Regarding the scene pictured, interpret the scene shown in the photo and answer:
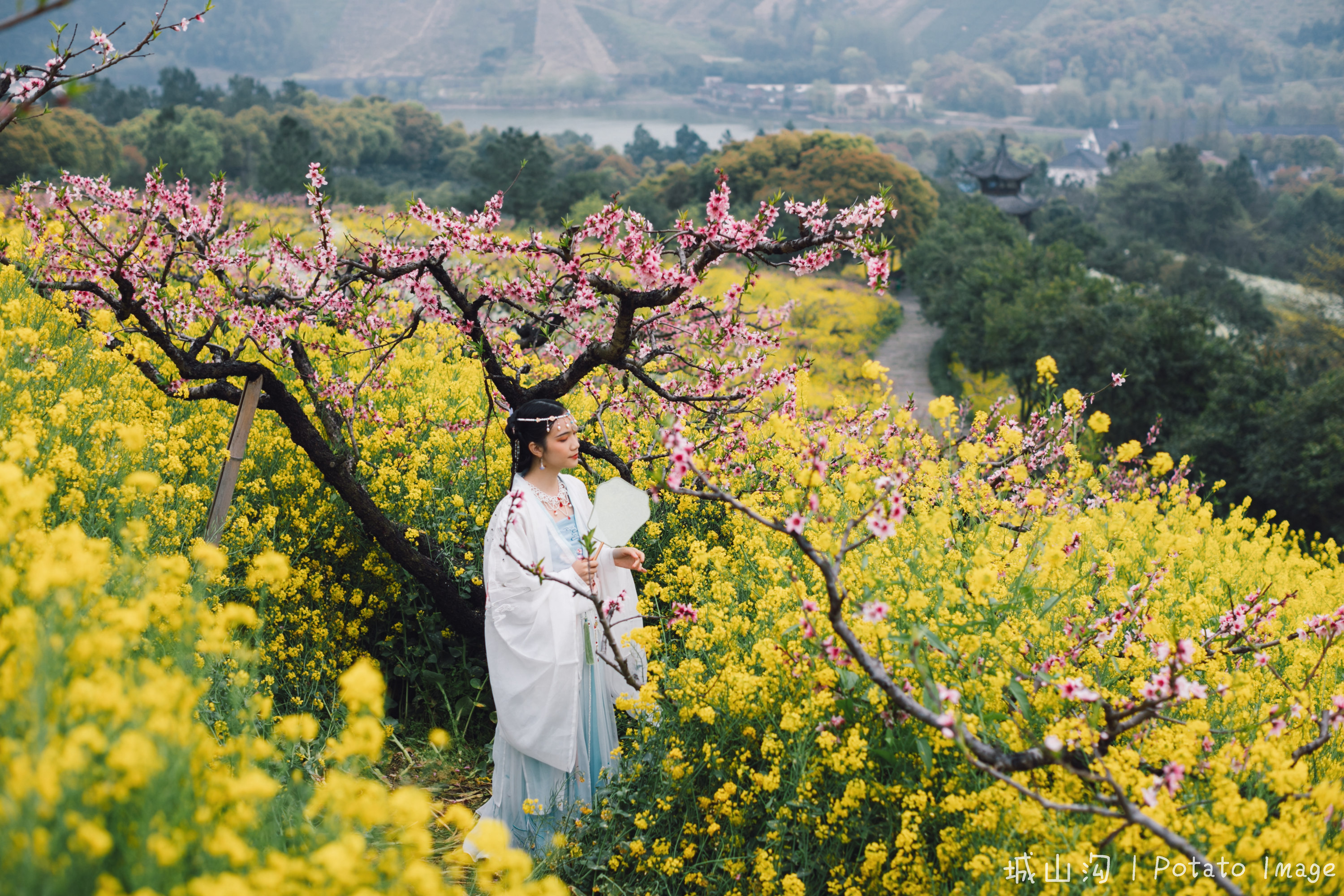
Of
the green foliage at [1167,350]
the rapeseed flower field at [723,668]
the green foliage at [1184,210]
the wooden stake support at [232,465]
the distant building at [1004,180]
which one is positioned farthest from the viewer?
the distant building at [1004,180]

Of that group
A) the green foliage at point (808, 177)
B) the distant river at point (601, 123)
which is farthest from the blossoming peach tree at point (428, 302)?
the distant river at point (601, 123)

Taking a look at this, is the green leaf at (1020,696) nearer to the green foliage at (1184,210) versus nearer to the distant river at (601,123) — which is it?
the green foliage at (1184,210)

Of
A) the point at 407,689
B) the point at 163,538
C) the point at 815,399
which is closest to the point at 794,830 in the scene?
the point at 407,689

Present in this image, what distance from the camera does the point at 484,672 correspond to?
4625mm

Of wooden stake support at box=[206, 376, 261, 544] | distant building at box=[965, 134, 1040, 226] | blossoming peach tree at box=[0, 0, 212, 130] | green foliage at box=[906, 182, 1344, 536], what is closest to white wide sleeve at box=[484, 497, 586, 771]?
wooden stake support at box=[206, 376, 261, 544]

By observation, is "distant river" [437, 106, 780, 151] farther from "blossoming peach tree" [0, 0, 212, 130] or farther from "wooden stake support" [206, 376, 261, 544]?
"wooden stake support" [206, 376, 261, 544]

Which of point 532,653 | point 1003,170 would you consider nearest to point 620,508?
point 532,653

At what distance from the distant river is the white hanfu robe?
437 feet

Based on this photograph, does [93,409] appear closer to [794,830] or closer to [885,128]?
[794,830]

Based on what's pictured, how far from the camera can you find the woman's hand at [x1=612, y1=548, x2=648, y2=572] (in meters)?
3.62

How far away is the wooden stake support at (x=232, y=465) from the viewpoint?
3838 mm

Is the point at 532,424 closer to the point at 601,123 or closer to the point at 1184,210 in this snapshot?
the point at 1184,210

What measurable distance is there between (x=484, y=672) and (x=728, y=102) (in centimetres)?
18186

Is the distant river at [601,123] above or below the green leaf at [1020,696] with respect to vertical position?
above
